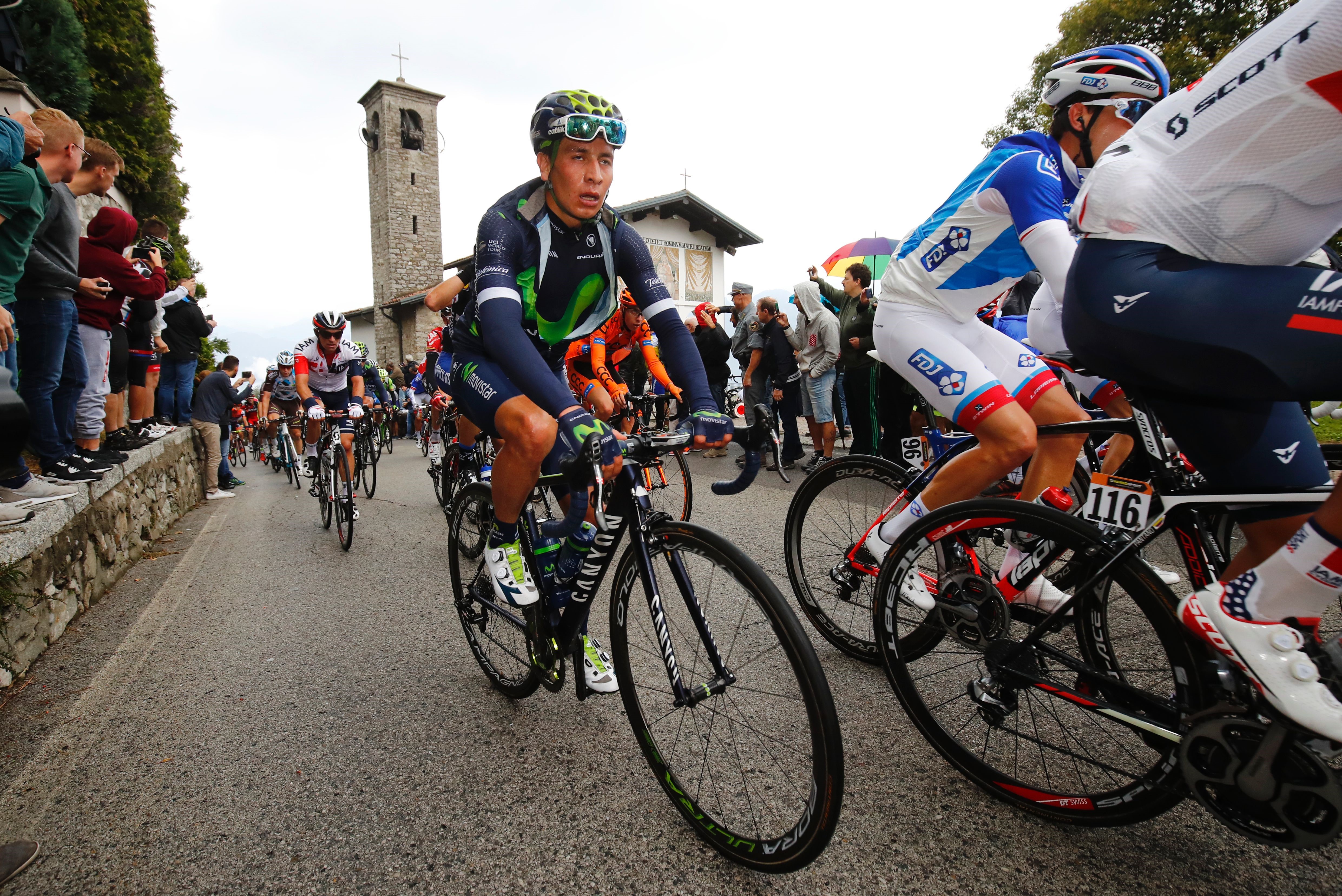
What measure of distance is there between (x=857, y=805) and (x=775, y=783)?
0.30m

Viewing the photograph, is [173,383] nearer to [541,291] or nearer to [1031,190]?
[541,291]

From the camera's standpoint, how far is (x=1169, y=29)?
18.1m

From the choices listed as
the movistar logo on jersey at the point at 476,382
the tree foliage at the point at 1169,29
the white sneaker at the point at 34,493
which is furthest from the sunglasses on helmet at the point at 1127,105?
the tree foliage at the point at 1169,29

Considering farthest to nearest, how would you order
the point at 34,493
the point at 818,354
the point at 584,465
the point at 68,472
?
the point at 818,354 < the point at 68,472 < the point at 34,493 < the point at 584,465

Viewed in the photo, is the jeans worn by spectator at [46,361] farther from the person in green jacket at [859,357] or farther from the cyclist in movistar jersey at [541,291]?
the person in green jacket at [859,357]

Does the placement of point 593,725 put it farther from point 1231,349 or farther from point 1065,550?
point 1231,349

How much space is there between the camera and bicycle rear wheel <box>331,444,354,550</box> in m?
5.76

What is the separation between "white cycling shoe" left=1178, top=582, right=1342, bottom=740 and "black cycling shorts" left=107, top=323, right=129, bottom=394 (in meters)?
7.72

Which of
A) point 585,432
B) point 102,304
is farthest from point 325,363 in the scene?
point 585,432

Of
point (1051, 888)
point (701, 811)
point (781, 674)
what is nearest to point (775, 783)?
point (701, 811)

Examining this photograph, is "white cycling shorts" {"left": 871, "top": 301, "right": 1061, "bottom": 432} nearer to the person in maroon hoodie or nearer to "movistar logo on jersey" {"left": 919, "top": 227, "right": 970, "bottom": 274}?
"movistar logo on jersey" {"left": 919, "top": 227, "right": 970, "bottom": 274}

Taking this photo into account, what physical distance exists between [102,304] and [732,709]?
241 inches

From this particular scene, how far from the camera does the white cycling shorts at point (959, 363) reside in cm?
245

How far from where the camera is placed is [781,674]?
1.59 meters
